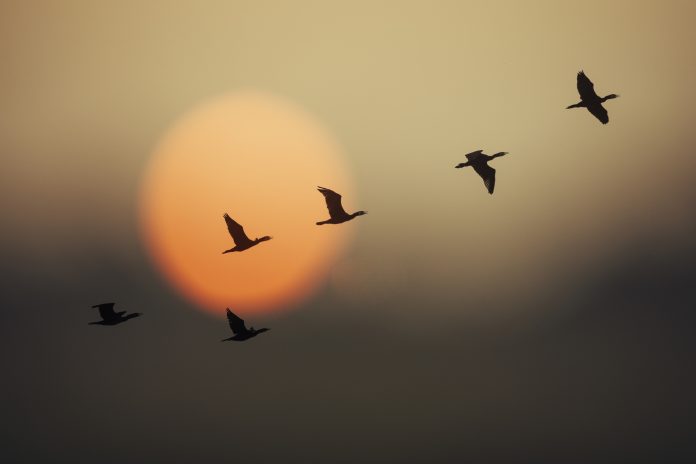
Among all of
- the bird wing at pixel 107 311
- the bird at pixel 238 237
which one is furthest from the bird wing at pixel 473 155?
the bird wing at pixel 107 311

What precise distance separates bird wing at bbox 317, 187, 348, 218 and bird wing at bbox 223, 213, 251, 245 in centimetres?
620

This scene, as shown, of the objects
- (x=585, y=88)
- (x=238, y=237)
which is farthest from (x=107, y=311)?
(x=585, y=88)

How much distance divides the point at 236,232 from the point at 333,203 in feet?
23.3

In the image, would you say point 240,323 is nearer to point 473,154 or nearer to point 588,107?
point 473,154

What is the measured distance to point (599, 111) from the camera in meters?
71.2

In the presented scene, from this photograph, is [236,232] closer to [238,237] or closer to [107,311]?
[238,237]

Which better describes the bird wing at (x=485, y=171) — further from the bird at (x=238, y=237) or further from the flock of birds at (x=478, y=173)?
the bird at (x=238, y=237)

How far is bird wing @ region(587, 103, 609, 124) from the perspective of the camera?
2786 inches

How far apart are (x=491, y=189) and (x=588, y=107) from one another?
365 inches

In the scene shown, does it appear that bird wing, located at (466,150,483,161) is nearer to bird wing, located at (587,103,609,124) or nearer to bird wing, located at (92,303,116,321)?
bird wing, located at (587,103,609,124)

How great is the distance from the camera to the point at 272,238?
7712cm

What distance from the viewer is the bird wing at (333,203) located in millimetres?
70312

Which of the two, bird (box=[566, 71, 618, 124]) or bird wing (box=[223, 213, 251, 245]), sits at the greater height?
bird (box=[566, 71, 618, 124])

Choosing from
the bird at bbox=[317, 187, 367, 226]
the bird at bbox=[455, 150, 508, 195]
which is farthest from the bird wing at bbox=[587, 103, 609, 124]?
the bird at bbox=[317, 187, 367, 226]
